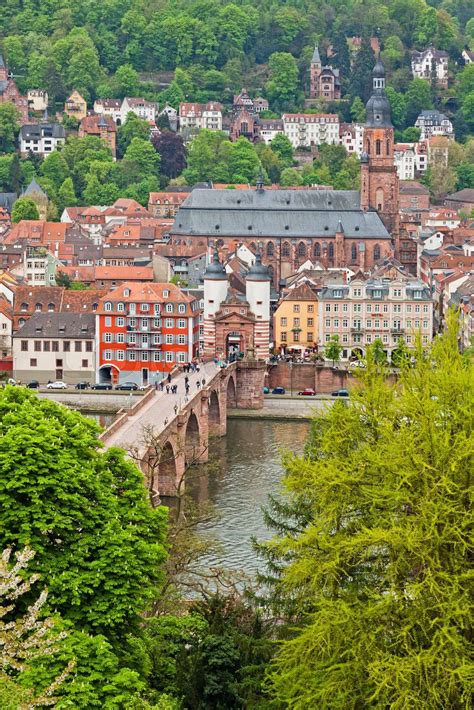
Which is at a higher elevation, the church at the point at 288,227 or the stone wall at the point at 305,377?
the church at the point at 288,227

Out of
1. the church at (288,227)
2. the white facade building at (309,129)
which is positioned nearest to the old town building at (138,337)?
the church at (288,227)

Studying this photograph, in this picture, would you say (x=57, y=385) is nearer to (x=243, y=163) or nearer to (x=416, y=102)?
(x=243, y=163)

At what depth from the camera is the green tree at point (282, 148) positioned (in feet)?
516

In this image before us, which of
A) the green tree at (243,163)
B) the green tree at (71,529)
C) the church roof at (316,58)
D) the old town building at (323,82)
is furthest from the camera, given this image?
the church roof at (316,58)

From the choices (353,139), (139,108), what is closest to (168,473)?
(353,139)

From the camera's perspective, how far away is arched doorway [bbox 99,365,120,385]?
268ft

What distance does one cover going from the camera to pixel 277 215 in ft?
360

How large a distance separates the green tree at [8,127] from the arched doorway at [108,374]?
77281 mm

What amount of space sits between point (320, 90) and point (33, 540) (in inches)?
5923

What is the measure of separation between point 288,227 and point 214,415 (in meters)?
38.6

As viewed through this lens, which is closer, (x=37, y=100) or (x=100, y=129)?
(x=100, y=129)

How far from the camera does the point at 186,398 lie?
65000mm

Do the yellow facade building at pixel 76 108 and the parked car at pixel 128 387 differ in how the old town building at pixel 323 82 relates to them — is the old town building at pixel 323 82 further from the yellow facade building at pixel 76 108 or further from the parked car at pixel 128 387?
the parked car at pixel 128 387

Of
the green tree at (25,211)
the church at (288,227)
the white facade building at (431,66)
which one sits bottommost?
the church at (288,227)
